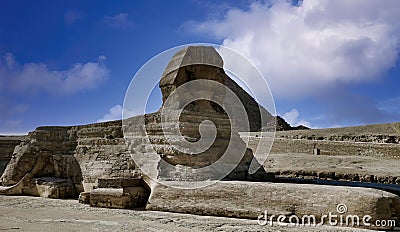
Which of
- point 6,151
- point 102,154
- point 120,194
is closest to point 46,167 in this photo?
point 102,154

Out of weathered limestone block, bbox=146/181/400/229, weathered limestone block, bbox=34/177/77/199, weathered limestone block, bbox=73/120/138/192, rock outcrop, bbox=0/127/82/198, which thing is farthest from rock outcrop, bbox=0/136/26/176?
weathered limestone block, bbox=146/181/400/229

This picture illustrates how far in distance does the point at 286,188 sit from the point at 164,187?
2.59m

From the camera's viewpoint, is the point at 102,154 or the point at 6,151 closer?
the point at 102,154

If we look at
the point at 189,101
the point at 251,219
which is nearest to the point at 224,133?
the point at 189,101

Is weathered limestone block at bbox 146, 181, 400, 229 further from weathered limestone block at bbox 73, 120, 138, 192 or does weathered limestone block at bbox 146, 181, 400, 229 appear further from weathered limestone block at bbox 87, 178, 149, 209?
weathered limestone block at bbox 73, 120, 138, 192

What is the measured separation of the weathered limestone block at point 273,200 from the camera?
5406 millimetres

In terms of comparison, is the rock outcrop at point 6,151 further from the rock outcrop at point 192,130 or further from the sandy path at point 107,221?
the rock outcrop at point 192,130

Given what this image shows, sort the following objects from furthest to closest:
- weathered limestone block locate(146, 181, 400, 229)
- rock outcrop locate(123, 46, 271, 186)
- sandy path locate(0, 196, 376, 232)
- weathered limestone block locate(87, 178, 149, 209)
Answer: weathered limestone block locate(87, 178, 149, 209) → rock outcrop locate(123, 46, 271, 186) → sandy path locate(0, 196, 376, 232) → weathered limestone block locate(146, 181, 400, 229)

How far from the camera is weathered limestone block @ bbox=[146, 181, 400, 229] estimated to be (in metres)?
5.41

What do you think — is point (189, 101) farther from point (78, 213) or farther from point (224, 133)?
point (78, 213)

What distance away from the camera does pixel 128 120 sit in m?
10.2

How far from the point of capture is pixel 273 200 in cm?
618

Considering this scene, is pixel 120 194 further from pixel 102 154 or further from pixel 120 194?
pixel 102 154

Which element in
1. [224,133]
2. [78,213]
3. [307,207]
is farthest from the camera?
Answer: [224,133]
